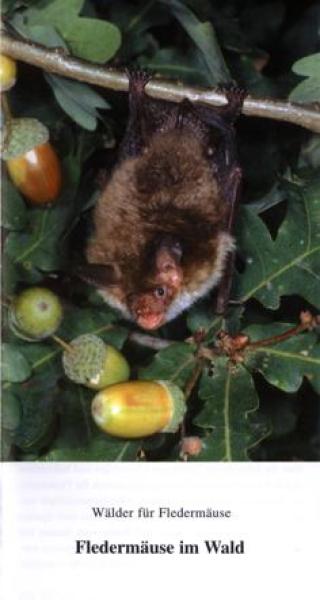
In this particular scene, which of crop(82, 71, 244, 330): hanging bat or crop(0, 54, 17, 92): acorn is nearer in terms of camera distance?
crop(0, 54, 17, 92): acorn

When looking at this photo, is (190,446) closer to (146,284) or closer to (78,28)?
(146,284)

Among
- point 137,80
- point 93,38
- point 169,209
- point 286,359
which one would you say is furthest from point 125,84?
point 286,359

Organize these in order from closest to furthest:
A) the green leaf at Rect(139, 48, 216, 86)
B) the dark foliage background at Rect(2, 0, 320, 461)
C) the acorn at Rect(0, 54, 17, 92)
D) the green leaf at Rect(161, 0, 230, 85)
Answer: the acorn at Rect(0, 54, 17, 92)
the dark foliage background at Rect(2, 0, 320, 461)
the green leaf at Rect(161, 0, 230, 85)
the green leaf at Rect(139, 48, 216, 86)

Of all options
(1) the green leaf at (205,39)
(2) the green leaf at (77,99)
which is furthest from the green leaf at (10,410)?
(1) the green leaf at (205,39)

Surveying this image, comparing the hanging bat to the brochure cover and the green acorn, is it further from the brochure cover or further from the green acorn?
the green acorn
